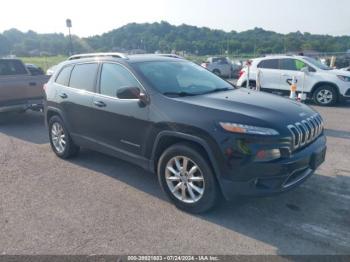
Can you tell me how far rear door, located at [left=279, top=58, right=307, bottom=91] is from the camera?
10875 mm

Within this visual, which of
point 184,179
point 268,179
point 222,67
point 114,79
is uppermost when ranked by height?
point 114,79

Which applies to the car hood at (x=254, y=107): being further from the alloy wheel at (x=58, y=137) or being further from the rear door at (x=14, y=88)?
the rear door at (x=14, y=88)

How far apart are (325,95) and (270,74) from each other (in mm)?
1906

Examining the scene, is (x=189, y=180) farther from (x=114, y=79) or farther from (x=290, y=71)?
(x=290, y=71)

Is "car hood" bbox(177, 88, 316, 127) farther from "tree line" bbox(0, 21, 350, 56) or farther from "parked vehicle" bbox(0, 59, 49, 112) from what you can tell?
"tree line" bbox(0, 21, 350, 56)

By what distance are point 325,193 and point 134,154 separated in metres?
2.48

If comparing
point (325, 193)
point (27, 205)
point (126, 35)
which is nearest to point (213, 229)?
point (325, 193)

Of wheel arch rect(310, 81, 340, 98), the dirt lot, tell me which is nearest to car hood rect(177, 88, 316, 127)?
the dirt lot

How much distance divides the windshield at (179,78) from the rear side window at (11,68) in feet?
22.1

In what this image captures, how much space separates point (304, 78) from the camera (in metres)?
10.6

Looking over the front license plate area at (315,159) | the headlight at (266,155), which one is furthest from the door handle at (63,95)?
the front license plate area at (315,159)

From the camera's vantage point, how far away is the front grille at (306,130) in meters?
3.42

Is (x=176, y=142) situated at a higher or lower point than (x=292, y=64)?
lower

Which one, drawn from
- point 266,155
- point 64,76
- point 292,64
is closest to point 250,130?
point 266,155
